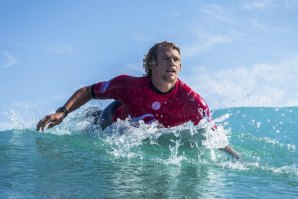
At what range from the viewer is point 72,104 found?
17.6ft

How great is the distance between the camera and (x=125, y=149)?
14.6 feet

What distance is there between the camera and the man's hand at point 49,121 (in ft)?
15.2

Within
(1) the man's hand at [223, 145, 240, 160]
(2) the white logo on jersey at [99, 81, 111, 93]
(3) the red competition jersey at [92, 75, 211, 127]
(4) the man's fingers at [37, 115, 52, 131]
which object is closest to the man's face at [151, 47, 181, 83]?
(3) the red competition jersey at [92, 75, 211, 127]

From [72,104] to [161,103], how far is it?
1154 millimetres

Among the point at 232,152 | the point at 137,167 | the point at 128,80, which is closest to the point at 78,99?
the point at 128,80

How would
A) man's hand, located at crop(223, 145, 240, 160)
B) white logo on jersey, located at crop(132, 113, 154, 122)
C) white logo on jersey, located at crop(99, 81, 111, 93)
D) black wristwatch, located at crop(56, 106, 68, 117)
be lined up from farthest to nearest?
1. white logo on jersey, located at crop(99, 81, 111, 93)
2. white logo on jersey, located at crop(132, 113, 154, 122)
3. black wristwatch, located at crop(56, 106, 68, 117)
4. man's hand, located at crop(223, 145, 240, 160)

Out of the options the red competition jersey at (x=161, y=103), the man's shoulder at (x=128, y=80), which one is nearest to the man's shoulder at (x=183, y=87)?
the red competition jersey at (x=161, y=103)

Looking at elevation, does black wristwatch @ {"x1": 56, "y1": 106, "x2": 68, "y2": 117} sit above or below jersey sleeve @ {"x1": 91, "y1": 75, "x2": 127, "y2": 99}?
below

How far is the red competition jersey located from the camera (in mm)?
5258

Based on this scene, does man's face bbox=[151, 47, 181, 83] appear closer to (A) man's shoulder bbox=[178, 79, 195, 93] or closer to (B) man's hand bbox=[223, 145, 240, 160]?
(A) man's shoulder bbox=[178, 79, 195, 93]

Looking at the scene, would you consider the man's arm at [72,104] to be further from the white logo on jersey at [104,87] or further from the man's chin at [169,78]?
the man's chin at [169,78]

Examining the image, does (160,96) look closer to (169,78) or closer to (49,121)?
(169,78)

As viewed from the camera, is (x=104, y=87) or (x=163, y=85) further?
(x=104, y=87)

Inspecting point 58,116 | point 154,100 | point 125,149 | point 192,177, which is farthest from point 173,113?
point 192,177
